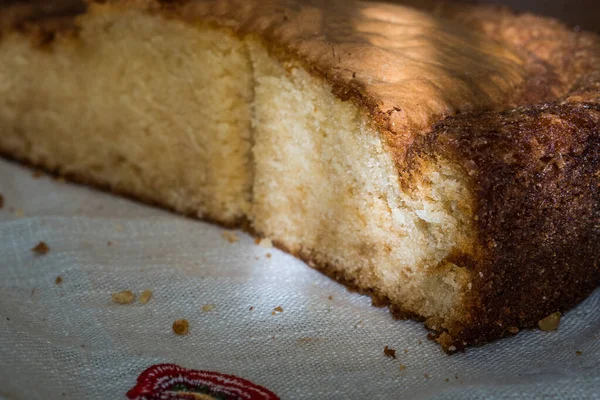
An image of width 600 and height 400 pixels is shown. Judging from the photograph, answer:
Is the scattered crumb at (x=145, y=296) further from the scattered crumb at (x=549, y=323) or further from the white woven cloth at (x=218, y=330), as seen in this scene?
the scattered crumb at (x=549, y=323)

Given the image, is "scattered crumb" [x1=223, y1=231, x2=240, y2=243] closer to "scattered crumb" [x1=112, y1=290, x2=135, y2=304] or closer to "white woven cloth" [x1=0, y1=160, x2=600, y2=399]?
"white woven cloth" [x1=0, y1=160, x2=600, y2=399]

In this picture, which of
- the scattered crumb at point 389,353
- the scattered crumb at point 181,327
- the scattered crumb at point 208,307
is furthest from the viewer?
the scattered crumb at point 208,307

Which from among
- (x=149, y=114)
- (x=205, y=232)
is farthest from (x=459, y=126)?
(x=149, y=114)

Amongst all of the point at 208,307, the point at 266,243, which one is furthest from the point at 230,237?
the point at 208,307

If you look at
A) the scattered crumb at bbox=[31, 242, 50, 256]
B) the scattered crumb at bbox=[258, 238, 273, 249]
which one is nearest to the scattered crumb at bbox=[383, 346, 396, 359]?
the scattered crumb at bbox=[258, 238, 273, 249]

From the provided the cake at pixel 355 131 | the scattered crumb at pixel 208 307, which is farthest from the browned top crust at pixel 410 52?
the scattered crumb at pixel 208 307

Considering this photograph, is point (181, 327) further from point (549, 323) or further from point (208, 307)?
point (549, 323)

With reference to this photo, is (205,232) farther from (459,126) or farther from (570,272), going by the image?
(570,272)
